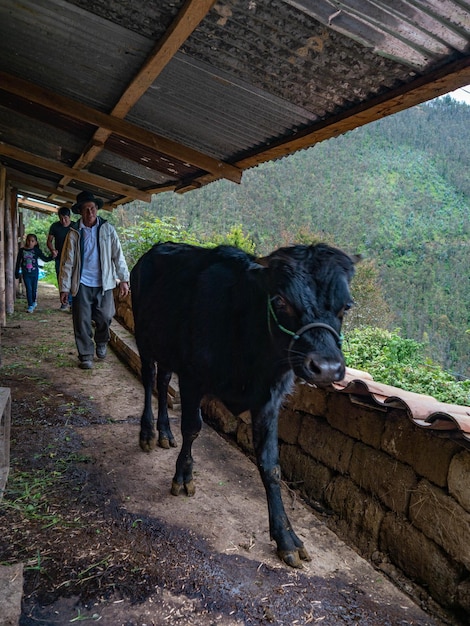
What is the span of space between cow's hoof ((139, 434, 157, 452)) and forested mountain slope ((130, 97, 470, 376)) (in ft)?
54.5

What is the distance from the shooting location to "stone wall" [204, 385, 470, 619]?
2605 mm

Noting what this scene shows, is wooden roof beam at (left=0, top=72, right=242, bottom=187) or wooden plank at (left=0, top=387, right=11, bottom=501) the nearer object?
wooden plank at (left=0, top=387, right=11, bottom=501)

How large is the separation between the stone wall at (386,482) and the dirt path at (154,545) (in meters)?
0.23

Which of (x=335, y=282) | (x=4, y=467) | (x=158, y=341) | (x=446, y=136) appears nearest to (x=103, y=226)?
(x=158, y=341)

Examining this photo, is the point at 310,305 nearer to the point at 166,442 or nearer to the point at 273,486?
the point at 273,486

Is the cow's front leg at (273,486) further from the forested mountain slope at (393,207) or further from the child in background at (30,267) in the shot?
the forested mountain slope at (393,207)

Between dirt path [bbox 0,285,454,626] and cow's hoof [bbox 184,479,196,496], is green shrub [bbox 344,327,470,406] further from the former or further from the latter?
cow's hoof [bbox 184,479,196,496]

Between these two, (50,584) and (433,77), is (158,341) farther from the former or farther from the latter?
(433,77)

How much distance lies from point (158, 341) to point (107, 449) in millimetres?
1054

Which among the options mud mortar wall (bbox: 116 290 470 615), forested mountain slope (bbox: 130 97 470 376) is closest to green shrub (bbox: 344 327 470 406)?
mud mortar wall (bbox: 116 290 470 615)

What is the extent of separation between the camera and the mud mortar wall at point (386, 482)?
8.55 feet

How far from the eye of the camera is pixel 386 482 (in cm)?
312

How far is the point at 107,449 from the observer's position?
4008mm

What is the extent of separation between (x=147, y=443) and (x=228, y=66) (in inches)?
122
